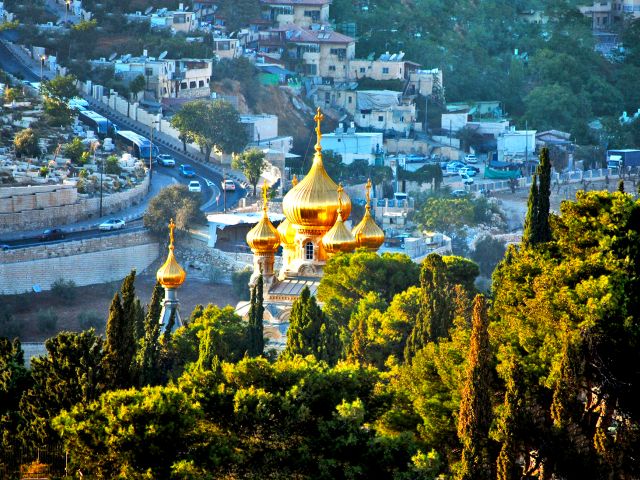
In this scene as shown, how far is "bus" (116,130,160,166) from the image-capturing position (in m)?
98.1

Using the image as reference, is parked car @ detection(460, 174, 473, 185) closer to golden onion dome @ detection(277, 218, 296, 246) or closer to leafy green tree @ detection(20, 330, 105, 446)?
golden onion dome @ detection(277, 218, 296, 246)

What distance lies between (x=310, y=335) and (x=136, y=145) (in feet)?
149

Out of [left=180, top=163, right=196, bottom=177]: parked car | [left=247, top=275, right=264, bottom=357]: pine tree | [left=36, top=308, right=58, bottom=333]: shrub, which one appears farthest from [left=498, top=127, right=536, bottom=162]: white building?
[left=247, top=275, right=264, bottom=357]: pine tree

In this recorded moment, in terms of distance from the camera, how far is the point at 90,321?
78.2 metres

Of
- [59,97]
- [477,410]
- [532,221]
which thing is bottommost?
[59,97]

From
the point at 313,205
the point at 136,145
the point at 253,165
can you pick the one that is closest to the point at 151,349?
the point at 313,205

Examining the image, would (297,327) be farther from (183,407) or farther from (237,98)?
(237,98)

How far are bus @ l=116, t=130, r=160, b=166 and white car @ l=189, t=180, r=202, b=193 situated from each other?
132 inches

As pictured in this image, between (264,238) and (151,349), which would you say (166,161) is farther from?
(151,349)

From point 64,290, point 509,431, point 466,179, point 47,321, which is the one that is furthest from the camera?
point 466,179

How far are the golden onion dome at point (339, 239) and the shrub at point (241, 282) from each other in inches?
626

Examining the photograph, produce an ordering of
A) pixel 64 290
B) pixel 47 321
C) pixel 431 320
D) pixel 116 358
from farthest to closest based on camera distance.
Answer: pixel 64 290 < pixel 47 321 < pixel 431 320 < pixel 116 358

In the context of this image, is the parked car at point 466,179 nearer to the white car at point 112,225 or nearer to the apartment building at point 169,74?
the apartment building at point 169,74

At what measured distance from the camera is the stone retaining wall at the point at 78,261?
8181 cm
